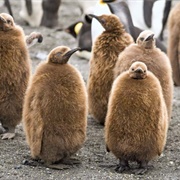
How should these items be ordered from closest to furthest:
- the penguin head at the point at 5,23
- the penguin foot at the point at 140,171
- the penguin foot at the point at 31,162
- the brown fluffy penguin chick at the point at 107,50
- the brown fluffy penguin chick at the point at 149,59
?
the penguin foot at the point at 140,171 < the penguin foot at the point at 31,162 < the brown fluffy penguin chick at the point at 149,59 < the penguin head at the point at 5,23 < the brown fluffy penguin chick at the point at 107,50

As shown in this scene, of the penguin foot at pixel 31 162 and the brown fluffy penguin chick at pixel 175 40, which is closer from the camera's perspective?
the penguin foot at pixel 31 162

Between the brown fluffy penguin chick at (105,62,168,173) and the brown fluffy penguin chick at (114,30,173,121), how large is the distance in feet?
1.67

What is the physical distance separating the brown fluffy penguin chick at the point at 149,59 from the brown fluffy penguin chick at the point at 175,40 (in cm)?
211

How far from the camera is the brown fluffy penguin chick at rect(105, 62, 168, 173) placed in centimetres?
506

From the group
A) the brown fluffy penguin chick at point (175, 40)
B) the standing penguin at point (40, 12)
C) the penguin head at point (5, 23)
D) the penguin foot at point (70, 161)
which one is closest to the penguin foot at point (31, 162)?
the penguin foot at point (70, 161)

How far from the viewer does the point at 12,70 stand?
18.9ft

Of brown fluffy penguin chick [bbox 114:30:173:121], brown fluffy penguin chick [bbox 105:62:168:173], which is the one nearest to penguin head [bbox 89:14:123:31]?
brown fluffy penguin chick [bbox 114:30:173:121]

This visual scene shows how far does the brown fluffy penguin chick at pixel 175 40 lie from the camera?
7.82 metres

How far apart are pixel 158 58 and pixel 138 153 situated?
0.91 meters

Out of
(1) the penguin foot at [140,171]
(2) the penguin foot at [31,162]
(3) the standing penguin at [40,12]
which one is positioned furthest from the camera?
(3) the standing penguin at [40,12]

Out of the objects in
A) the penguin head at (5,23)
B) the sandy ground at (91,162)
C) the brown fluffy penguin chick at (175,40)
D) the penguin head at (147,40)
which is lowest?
the sandy ground at (91,162)

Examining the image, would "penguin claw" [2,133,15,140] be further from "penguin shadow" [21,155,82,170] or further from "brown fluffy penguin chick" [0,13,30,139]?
"penguin shadow" [21,155,82,170]

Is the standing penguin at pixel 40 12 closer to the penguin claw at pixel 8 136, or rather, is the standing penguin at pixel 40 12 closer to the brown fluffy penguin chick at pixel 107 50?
the brown fluffy penguin chick at pixel 107 50

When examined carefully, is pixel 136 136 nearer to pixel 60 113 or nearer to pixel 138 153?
pixel 138 153
